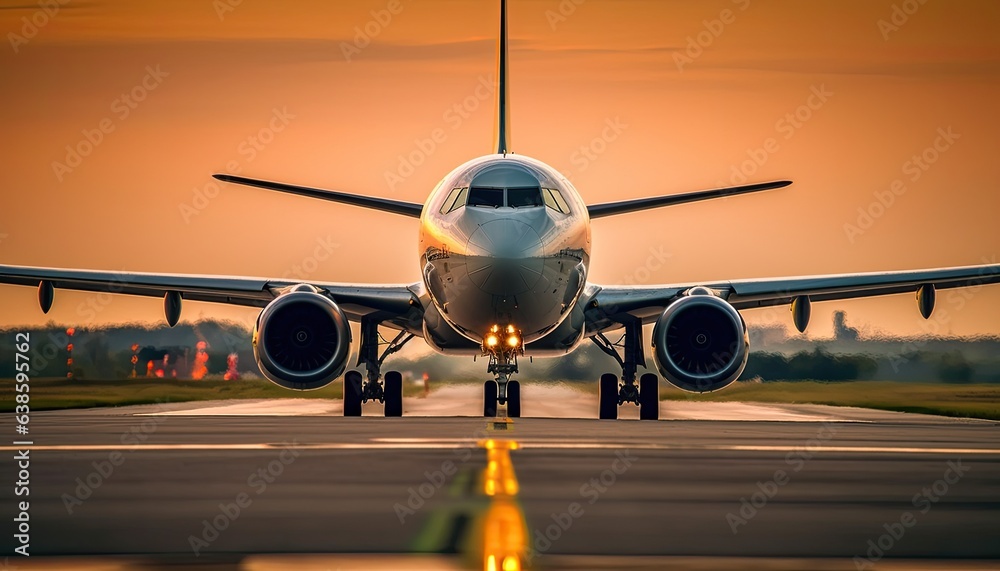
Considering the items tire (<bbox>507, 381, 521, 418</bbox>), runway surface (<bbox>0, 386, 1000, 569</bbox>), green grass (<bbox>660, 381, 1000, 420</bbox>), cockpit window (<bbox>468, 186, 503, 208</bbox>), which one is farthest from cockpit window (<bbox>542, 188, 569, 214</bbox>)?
green grass (<bbox>660, 381, 1000, 420</bbox>)

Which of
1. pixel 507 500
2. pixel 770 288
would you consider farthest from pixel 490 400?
pixel 507 500

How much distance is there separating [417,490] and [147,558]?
3424 millimetres

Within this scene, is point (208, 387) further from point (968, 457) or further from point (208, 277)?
point (968, 457)

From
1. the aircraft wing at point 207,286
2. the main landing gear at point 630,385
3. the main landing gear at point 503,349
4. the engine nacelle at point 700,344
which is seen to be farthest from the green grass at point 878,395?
the main landing gear at point 503,349

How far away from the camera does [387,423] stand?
21.1 meters

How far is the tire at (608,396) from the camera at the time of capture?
85.5ft

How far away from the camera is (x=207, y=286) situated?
25.1 meters

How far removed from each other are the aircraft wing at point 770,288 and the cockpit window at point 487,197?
17.1 feet

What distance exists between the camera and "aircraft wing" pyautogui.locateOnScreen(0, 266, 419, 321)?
24.8 metres

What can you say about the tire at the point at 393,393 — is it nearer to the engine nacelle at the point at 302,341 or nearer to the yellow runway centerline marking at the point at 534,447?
the engine nacelle at the point at 302,341

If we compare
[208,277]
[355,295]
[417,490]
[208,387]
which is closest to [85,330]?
[208,387]

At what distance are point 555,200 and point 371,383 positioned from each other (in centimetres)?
715

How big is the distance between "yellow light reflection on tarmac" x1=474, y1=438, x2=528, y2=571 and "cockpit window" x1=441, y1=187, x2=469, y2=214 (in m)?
8.35

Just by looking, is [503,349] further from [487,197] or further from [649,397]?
[649,397]
